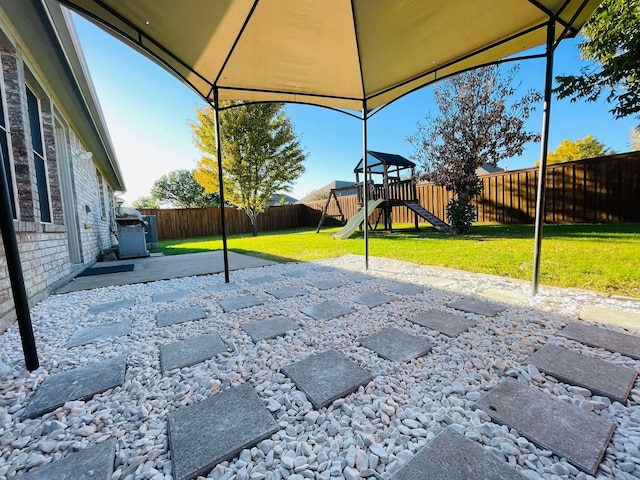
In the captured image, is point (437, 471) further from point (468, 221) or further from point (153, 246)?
point (153, 246)

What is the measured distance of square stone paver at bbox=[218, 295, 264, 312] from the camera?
2564 millimetres

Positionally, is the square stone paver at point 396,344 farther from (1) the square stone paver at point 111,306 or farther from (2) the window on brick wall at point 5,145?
(2) the window on brick wall at point 5,145

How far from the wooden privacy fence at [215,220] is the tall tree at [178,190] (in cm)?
1291

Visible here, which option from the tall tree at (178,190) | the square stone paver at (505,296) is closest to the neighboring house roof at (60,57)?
the square stone paver at (505,296)

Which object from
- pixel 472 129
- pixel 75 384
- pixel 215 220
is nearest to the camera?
pixel 75 384

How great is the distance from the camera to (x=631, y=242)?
14.8 feet

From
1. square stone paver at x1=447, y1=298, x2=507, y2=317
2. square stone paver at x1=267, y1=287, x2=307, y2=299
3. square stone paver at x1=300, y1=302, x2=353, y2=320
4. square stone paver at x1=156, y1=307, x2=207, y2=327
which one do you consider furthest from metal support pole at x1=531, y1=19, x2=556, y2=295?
square stone paver at x1=156, y1=307, x2=207, y2=327

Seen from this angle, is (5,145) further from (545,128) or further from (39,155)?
(545,128)

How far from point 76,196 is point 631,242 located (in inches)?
384

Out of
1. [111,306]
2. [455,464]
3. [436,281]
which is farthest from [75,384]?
[436,281]

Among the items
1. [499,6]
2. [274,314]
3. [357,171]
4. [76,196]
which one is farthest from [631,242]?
[76,196]

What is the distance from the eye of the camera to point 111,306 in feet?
8.79

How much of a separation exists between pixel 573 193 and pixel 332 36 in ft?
31.5

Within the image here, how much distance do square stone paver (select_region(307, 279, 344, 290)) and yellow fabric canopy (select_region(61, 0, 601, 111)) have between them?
103 inches
